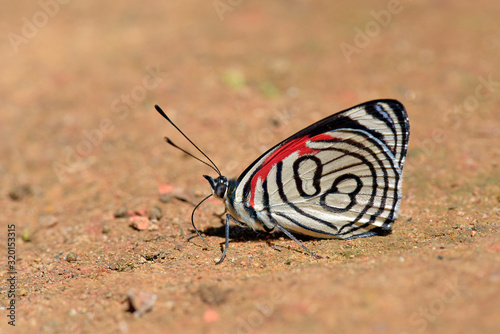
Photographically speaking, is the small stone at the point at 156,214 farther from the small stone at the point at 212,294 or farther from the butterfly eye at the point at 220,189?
the small stone at the point at 212,294

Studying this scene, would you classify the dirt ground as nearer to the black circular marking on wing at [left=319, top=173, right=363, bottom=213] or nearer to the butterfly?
the butterfly

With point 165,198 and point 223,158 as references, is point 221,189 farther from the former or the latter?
point 223,158

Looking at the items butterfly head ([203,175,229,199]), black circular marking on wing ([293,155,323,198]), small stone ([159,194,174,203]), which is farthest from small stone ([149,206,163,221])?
black circular marking on wing ([293,155,323,198])

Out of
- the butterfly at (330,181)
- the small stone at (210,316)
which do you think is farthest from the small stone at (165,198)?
the small stone at (210,316)

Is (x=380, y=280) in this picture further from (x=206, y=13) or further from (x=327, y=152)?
(x=206, y=13)

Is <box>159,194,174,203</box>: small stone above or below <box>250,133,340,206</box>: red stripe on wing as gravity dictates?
below

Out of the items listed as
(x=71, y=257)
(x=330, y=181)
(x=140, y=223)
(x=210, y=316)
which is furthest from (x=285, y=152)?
(x=71, y=257)

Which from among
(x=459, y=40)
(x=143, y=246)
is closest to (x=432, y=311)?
(x=143, y=246)
